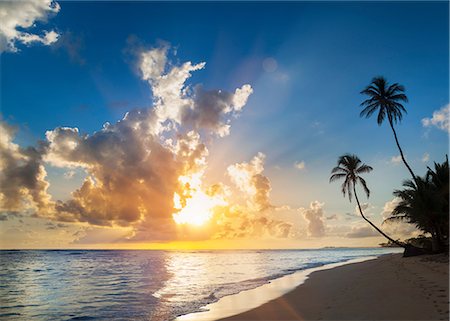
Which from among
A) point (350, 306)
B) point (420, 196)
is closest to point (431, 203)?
point (420, 196)

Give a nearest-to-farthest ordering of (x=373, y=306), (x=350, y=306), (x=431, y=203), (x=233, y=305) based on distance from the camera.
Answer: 1. (x=373, y=306)
2. (x=350, y=306)
3. (x=233, y=305)
4. (x=431, y=203)

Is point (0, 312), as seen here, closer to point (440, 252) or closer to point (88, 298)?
point (88, 298)

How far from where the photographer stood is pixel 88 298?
71.2 ft

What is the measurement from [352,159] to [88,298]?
3596 cm

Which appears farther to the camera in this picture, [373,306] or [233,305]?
[233,305]

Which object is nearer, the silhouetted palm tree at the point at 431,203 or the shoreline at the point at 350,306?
the shoreline at the point at 350,306

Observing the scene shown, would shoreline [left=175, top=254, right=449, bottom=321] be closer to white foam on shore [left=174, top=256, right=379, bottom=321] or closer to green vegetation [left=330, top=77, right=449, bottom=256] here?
white foam on shore [left=174, top=256, right=379, bottom=321]

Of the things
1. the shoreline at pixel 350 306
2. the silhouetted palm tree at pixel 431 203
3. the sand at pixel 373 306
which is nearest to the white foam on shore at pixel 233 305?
the shoreline at pixel 350 306

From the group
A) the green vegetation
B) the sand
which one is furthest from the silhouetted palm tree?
the sand

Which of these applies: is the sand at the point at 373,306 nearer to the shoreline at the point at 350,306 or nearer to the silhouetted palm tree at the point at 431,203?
the shoreline at the point at 350,306

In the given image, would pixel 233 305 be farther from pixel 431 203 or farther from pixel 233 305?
pixel 431 203

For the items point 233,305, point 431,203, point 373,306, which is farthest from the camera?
point 431,203

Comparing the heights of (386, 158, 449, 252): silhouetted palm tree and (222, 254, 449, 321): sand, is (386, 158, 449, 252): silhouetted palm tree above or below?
above

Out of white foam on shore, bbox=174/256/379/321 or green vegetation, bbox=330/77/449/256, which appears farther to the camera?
green vegetation, bbox=330/77/449/256
